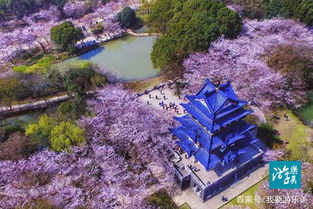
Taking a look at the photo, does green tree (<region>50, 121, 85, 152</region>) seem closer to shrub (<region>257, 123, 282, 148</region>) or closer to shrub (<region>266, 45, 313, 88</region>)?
shrub (<region>257, 123, 282, 148</region>)

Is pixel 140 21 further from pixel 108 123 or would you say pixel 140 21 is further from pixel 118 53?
pixel 108 123

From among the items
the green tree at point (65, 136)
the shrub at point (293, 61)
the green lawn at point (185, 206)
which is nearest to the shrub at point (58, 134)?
the green tree at point (65, 136)

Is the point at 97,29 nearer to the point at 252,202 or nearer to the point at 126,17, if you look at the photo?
the point at 126,17

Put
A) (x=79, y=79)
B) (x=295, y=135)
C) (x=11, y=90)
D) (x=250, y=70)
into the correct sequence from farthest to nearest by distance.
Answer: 1. (x=79, y=79)
2. (x=250, y=70)
3. (x=11, y=90)
4. (x=295, y=135)

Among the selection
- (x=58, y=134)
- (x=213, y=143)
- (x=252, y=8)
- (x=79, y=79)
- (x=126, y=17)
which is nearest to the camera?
(x=213, y=143)

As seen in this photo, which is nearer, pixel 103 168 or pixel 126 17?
pixel 103 168

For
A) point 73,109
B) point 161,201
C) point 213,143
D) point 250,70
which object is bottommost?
point 161,201

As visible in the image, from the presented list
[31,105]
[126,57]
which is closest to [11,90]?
[31,105]

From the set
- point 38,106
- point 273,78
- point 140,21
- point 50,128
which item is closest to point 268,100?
point 273,78
